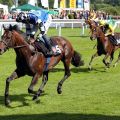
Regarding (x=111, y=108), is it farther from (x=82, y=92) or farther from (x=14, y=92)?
(x=14, y=92)

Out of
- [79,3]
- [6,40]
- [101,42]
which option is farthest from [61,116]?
[79,3]

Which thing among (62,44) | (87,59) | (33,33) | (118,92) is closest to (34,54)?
(33,33)

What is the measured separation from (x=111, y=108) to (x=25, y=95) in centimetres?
257

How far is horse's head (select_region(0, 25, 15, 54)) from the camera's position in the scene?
962 centimetres

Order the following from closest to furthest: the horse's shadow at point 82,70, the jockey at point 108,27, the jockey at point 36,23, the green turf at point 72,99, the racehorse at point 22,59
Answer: the green turf at point 72,99 < the racehorse at point 22,59 < the jockey at point 36,23 < the horse's shadow at point 82,70 < the jockey at point 108,27

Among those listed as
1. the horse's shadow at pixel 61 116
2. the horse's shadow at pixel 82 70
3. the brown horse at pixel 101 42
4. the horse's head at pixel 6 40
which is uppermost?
the horse's head at pixel 6 40

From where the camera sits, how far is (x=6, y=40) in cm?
973

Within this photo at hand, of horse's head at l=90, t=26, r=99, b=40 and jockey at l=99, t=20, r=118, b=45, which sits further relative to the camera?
jockey at l=99, t=20, r=118, b=45

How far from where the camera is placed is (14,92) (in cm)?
1179

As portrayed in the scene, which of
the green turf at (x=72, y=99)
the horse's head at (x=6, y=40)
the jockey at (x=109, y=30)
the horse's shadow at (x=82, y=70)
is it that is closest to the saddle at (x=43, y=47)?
the horse's head at (x=6, y=40)

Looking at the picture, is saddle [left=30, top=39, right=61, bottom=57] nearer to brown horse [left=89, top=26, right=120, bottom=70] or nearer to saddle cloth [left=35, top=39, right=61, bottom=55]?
saddle cloth [left=35, top=39, right=61, bottom=55]

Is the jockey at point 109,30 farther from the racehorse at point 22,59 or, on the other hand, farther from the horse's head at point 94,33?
the racehorse at point 22,59

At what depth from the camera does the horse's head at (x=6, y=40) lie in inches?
379

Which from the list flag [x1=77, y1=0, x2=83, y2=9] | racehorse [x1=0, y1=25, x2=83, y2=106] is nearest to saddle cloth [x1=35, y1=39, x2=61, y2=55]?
racehorse [x1=0, y1=25, x2=83, y2=106]
